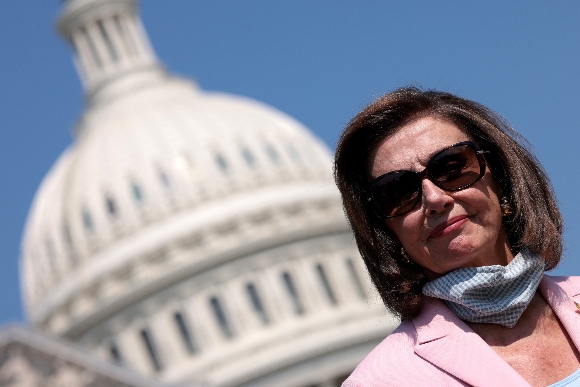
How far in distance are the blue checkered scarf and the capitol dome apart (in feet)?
195

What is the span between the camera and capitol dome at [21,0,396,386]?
223 feet

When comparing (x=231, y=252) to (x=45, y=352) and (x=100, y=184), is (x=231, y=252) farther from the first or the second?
(x=45, y=352)

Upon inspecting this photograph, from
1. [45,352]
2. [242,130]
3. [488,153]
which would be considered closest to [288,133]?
[242,130]

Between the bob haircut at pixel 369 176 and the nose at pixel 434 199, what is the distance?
0.23 m

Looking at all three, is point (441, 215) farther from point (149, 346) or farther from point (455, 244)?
point (149, 346)

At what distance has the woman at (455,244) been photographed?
5.25 m

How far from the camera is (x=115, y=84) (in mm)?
80438

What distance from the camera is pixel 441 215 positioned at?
5441mm

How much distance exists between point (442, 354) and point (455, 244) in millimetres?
359

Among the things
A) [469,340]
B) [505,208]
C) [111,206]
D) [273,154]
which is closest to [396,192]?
[505,208]

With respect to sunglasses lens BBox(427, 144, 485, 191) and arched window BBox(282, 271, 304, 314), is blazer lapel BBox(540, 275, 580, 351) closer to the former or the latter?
sunglasses lens BBox(427, 144, 485, 191)

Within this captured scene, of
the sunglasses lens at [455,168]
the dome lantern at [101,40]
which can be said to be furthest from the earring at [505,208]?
the dome lantern at [101,40]

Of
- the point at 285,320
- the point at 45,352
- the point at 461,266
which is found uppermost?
the point at 461,266

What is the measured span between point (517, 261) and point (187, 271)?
63085mm
